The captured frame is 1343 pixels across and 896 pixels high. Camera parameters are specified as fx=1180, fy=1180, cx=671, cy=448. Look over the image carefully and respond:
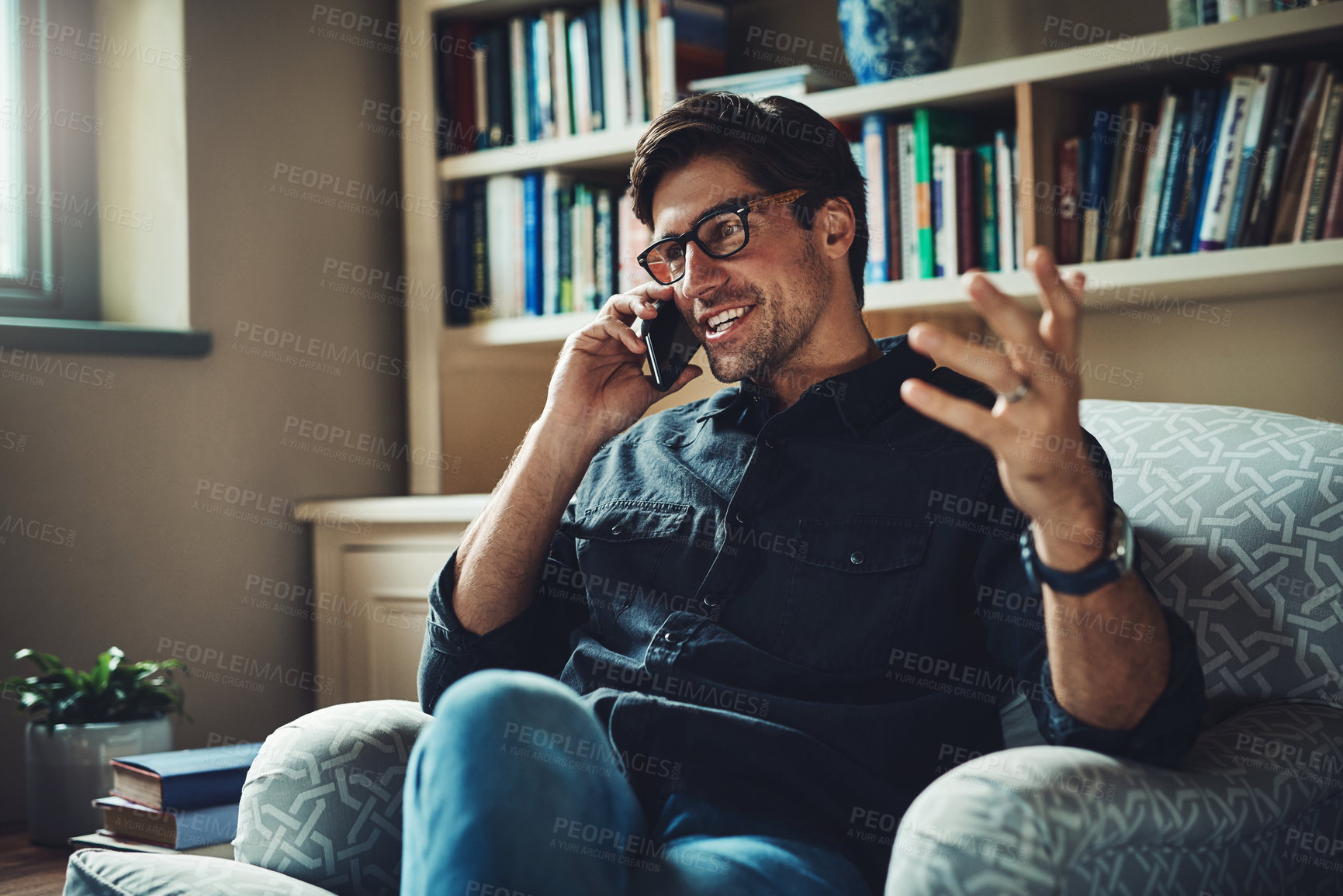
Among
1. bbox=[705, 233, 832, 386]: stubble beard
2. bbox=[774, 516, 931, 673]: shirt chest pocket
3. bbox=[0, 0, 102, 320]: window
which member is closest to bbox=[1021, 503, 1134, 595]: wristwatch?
bbox=[774, 516, 931, 673]: shirt chest pocket

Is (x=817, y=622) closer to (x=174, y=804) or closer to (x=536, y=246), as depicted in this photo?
(x=174, y=804)

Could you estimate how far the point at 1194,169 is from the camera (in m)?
1.65

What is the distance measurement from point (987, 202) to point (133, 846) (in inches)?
60.5

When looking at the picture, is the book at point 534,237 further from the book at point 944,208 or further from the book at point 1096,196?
the book at point 1096,196

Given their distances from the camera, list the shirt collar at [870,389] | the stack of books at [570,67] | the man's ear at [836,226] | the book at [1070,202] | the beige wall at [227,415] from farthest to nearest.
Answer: the stack of books at [570,67] → the beige wall at [227,415] → the book at [1070,202] → the man's ear at [836,226] → the shirt collar at [870,389]

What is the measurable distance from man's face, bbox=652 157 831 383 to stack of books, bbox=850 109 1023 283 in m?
0.50

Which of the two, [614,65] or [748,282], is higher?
[614,65]

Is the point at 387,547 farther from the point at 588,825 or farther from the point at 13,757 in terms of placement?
the point at 588,825

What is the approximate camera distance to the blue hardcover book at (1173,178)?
166cm

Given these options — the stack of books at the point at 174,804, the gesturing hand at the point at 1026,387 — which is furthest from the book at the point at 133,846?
the gesturing hand at the point at 1026,387

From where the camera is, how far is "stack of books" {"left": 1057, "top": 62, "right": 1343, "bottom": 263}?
5.12ft

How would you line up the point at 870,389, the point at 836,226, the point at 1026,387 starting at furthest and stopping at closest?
the point at 836,226 → the point at 870,389 → the point at 1026,387

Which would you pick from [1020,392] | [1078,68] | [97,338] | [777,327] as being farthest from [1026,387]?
[97,338]

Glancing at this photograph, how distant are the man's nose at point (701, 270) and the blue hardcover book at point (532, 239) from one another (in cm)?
94
